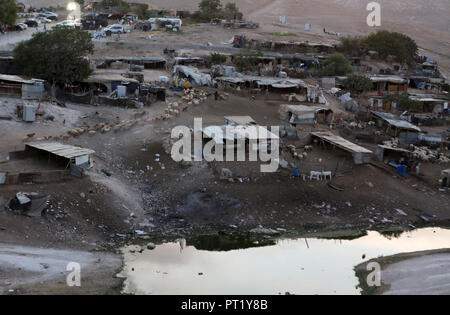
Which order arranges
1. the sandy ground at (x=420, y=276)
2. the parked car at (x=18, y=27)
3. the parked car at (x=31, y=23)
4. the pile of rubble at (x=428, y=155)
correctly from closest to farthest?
the sandy ground at (x=420, y=276) < the pile of rubble at (x=428, y=155) < the parked car at (x=18, y=27) < the parked car at (x=31, y=23)

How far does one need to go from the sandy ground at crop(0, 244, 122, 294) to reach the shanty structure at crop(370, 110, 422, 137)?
15842 mm

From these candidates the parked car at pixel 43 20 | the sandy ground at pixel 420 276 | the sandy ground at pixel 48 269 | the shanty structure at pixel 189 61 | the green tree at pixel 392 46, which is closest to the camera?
the sandy ground at pixel 48 269

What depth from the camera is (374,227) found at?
1806 cm

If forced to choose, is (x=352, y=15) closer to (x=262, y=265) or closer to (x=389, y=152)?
(x=389, y=152)

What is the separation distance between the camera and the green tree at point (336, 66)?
37562mm

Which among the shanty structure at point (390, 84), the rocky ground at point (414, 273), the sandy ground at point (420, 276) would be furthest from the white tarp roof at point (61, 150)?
the shanty structure at point (390, 84)

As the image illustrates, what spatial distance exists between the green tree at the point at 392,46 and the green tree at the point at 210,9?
17.1 m

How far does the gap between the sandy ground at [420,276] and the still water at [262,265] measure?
912 millimetres

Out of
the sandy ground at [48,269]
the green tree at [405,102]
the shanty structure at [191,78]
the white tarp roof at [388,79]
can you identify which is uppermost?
the shanty structure at [191,78]

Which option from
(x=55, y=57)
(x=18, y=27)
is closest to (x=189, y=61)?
(x=55, y=57)

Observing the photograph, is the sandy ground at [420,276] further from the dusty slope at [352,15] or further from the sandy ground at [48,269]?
the dusty slope at [352,15]

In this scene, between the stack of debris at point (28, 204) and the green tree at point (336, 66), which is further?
the green tree at point (336, 66)

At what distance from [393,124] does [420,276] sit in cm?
1278

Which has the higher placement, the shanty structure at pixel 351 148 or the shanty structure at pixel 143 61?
the shanty structure at pixel 143 61
